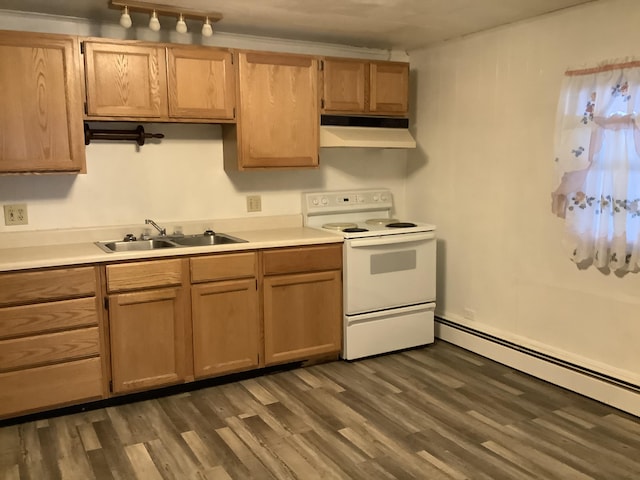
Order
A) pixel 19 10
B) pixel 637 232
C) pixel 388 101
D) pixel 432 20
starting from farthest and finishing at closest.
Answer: pixel 388 101 → pixel 432 20 → pixel 19 10 → pixel 637 232

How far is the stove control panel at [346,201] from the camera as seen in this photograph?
406cm

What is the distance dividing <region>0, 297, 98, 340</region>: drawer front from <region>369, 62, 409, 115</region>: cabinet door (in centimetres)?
219

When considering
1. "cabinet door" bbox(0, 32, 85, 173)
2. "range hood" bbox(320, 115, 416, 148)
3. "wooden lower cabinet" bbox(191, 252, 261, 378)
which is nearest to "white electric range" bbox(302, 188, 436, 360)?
"range hood" bbox(320, 115, 416, 148)

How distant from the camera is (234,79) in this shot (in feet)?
11.2

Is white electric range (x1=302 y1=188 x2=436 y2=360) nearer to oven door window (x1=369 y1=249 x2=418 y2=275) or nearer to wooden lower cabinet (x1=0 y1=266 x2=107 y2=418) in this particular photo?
oven door window (x1=369 y1=249 x2=418 y2=275)

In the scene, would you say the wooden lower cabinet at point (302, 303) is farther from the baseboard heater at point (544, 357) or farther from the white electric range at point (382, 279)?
the baseboard heater at point (544, 357)

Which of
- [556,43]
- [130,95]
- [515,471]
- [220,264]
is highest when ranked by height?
[556,43]

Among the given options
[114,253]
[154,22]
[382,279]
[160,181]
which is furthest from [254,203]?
[154,22]

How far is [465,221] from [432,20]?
4.41 feet

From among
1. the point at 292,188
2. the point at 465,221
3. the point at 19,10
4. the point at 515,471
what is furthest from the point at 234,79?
the point at 515,471

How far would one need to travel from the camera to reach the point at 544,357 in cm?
338

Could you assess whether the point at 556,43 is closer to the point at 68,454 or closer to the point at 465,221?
the point at 465,221

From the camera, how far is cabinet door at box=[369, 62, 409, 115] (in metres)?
3.88

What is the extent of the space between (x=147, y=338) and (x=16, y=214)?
102cm
